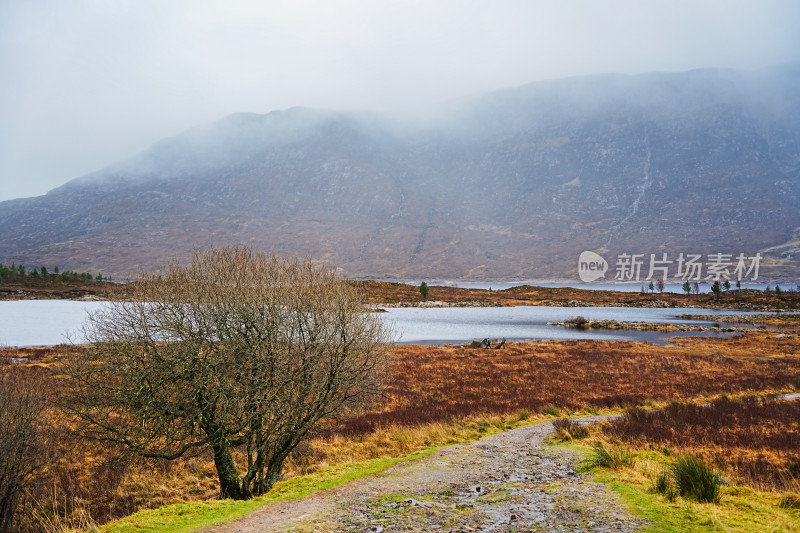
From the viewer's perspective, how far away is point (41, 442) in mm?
13578

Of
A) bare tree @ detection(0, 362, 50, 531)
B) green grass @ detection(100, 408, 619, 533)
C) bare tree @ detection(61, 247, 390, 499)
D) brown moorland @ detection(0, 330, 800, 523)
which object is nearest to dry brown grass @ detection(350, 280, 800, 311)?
brown moorland @ detection(0, 330, 800, 523)

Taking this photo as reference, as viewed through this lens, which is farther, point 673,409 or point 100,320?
point 673,409

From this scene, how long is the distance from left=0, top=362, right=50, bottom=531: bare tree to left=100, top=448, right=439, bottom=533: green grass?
175 inches

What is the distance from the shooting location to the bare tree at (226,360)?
42.5ft

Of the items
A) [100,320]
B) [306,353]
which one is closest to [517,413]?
[306,353]

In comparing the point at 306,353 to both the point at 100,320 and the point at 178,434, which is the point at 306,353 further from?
the point at 100,320

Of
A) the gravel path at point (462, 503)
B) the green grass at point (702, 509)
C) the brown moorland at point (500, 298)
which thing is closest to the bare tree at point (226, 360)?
the gravel path at point (462, 503)

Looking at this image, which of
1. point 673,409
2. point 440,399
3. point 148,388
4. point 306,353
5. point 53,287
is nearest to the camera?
point 148,388

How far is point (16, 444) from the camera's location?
41.9 feet

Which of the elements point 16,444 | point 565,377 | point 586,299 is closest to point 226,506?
point 16,444

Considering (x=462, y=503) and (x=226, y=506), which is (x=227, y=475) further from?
(x=462, y=503)

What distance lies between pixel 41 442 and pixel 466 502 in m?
12.6

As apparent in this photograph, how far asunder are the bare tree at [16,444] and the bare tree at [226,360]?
1.09 m

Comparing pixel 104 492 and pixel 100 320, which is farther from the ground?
pixel 100 320
